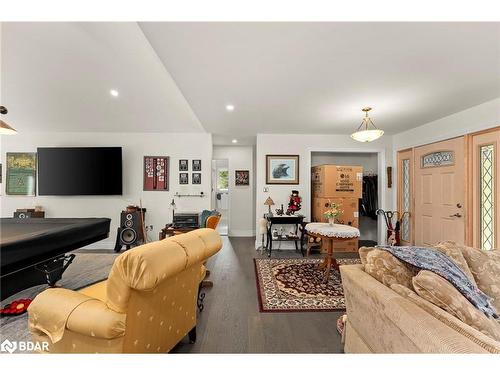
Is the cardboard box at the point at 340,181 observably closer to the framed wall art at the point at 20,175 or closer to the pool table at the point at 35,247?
the pool table at the point at 35,247

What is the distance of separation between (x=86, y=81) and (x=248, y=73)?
249 cm

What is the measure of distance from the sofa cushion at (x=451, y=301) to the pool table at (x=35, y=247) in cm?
279

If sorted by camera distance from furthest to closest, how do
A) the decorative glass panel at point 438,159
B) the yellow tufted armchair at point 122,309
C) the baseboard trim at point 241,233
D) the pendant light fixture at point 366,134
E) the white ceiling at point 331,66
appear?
1. the baseboard trim at point 241,233
2. the decorative glass panel at point 438,159
3. the pendant light fixture at point 366,134
4. the white ceiling at point 331,66
5. the yellow tufted armchair at point 122,309

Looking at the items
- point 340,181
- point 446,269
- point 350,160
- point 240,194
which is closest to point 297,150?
point 340,181

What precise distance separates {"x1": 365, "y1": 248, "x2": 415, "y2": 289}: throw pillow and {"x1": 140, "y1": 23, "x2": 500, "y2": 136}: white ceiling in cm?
158

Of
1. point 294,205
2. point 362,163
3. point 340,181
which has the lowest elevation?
point 294,205

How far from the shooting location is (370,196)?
501 centimetres

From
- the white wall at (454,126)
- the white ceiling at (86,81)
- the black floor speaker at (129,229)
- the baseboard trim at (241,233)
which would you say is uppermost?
the white ceiling at (86,81)

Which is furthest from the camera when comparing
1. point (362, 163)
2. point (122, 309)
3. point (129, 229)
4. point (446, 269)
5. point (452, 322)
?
point (362, 163)

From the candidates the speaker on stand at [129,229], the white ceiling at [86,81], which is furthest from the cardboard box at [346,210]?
the speaker on stand at [129,229]

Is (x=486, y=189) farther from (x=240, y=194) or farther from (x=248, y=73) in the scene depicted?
(x=240, y=194)

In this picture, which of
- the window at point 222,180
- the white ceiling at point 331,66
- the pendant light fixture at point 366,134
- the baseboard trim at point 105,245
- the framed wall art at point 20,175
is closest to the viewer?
the white ceiling at point 331,66

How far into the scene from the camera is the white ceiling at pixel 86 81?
230 cm

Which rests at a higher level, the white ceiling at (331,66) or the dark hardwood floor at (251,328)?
the white ceiling at (331,66)
